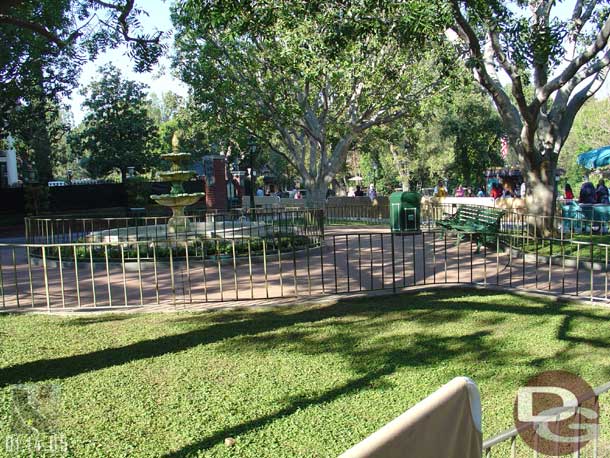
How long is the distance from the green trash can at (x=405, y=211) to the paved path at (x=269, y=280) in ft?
12.0

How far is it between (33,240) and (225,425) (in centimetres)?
1624

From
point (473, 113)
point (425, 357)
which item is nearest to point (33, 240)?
point (425, 357)

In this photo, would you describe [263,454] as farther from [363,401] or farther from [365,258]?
[365,258]

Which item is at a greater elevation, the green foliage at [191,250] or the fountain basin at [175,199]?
the fountain basin at [175,199]

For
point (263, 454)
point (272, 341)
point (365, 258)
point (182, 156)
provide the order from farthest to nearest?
point (182, 156) < point (365, 258) < point (272, 341) < point (263, 454)

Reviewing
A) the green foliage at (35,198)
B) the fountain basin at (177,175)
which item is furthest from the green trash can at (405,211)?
the green foliage at (35,198)

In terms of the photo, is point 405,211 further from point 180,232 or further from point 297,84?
point 297,84

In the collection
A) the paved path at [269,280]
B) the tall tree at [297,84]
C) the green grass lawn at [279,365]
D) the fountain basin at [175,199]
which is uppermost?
the tall tree at [297,84]

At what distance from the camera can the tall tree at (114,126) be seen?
29.9 metres

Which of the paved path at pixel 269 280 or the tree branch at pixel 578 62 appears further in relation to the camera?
the tree branch at pixel 578 62

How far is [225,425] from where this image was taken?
177 inches

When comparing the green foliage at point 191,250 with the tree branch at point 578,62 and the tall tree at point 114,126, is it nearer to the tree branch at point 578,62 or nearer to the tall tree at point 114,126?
the tree branch at point 578,62

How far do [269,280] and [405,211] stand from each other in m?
7.94

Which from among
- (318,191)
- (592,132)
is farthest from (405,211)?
(592,132)
